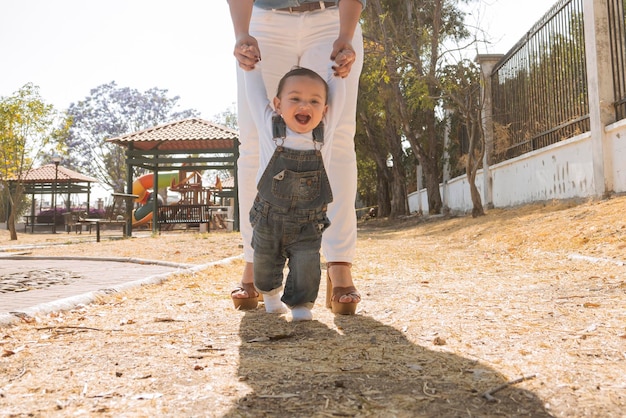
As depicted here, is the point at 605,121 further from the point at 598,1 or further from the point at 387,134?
the point at 387,134

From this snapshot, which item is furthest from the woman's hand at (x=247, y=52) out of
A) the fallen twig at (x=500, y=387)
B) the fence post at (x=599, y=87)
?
the fence post at (x=599, y=87)

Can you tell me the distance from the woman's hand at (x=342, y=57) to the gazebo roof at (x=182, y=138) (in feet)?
39.2

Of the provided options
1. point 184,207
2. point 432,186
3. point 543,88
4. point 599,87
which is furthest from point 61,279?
point 432,186

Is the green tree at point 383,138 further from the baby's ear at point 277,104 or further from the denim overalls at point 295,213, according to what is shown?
the denim overalls at point 295,213

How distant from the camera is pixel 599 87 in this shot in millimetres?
7887

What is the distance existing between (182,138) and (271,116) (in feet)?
41.8

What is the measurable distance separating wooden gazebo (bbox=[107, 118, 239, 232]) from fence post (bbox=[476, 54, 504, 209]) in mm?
6104

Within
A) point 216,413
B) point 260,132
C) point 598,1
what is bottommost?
point 216,413

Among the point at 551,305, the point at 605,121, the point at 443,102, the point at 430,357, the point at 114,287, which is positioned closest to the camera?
the point at 430,357

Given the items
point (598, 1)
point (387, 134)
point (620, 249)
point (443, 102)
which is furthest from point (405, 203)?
point (620, 249)

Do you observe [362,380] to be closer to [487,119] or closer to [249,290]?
[249,290]

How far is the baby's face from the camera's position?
2.42 metres

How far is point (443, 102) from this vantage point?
696 inches

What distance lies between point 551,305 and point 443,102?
1561 cm
